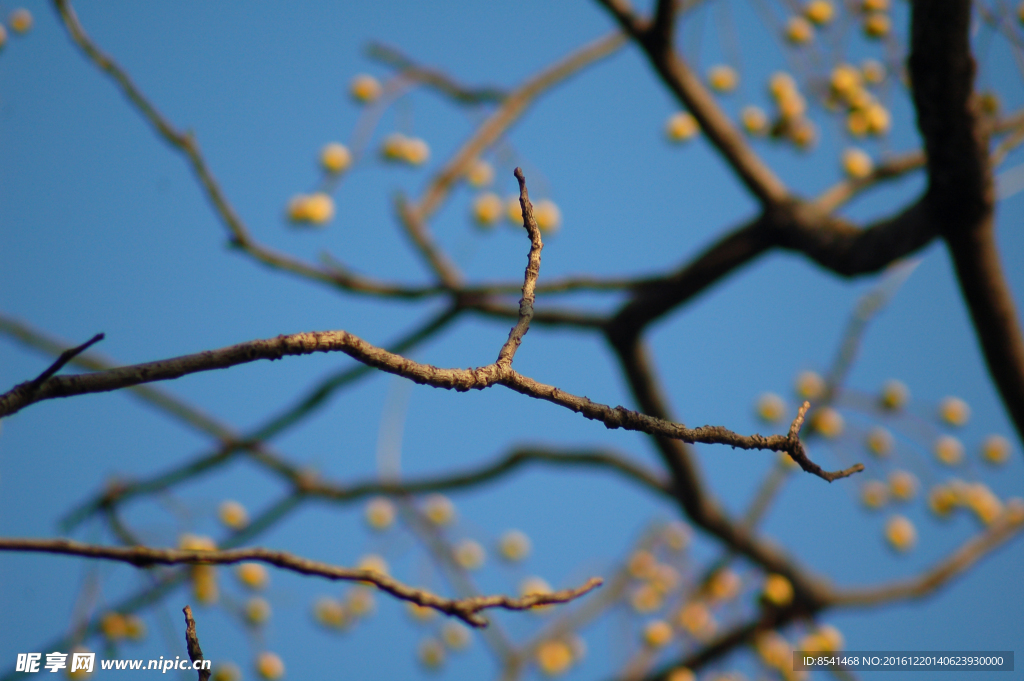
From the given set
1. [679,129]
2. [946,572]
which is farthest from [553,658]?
[679,129]

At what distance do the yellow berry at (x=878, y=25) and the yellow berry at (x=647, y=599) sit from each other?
265 centimetres

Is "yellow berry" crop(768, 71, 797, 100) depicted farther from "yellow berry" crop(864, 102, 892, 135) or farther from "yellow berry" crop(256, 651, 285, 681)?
"yellow berry" crop(256, 651, 285, 681)

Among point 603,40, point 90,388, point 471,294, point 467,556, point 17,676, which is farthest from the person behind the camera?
point 467,556

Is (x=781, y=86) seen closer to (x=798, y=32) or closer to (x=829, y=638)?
(x=798, y=32)

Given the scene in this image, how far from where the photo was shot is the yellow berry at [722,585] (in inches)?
132

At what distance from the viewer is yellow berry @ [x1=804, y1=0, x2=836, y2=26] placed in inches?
93.9

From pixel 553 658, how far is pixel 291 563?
308 centimetres

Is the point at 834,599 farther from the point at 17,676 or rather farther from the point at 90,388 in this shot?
the point at 90,388

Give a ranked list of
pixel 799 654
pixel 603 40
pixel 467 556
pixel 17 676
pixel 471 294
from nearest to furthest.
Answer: pixel 17 676 < pixel 471 294 < pixel 603 40 < pixel 799 654 < pixel 467 556

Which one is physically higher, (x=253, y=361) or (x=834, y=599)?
(x=834, y=599)

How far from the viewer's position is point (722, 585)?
11.3ft

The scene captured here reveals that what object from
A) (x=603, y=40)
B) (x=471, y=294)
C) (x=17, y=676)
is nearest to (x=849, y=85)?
(x=603, y=40)

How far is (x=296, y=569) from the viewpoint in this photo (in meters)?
0.58

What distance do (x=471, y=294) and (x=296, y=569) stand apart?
5.33 ft
